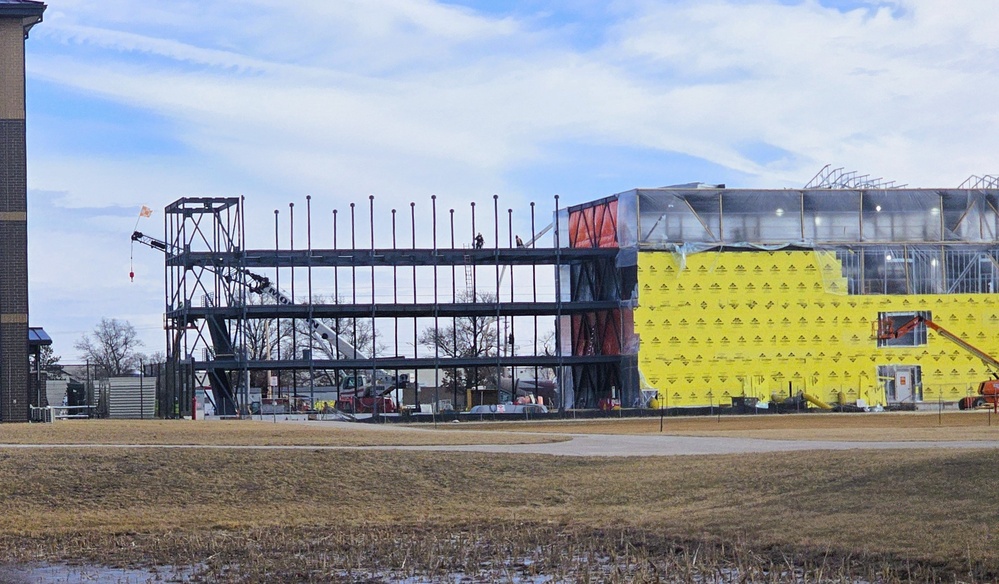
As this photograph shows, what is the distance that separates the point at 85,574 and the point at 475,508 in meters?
8.39

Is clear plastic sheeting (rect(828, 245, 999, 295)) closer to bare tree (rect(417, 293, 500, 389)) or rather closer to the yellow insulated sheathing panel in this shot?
the yellow insulated sheathing panel


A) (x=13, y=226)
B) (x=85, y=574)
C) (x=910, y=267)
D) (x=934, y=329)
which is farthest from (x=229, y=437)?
(x=910, y=267)

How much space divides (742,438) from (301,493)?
17979mm

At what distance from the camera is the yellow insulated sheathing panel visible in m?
84.9

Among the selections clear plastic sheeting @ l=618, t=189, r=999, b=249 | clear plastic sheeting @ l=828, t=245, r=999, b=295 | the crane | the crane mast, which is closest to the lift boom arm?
the crane

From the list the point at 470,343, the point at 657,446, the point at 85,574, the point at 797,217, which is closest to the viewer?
the point at 85,574

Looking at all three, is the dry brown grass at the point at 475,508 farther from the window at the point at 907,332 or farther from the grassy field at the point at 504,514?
the window at the point at 907,332

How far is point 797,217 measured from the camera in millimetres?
87000

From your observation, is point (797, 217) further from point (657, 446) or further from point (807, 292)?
point (657, 446)

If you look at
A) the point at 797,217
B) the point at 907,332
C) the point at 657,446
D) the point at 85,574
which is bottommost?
the point at 85,574

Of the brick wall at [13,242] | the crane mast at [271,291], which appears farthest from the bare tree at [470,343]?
the brick wall at [13,242]

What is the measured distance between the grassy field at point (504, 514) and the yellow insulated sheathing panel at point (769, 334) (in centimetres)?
5448

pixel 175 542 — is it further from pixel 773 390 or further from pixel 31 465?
pixel 773 390

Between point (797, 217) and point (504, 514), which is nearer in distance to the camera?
point (504, 514)
